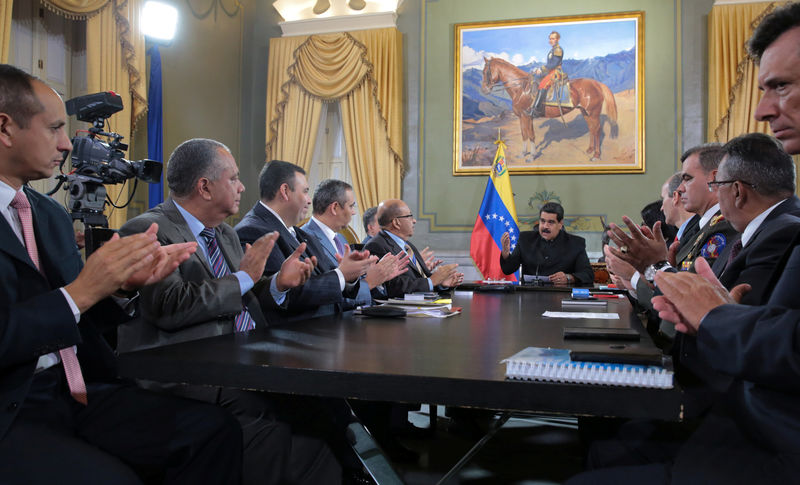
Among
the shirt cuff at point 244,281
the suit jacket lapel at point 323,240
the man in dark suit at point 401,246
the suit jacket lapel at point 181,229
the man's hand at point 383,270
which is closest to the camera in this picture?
the shirt cuff at point 244,281

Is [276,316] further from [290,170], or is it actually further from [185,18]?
[185,18]

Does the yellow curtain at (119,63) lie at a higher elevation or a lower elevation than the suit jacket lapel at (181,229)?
higher

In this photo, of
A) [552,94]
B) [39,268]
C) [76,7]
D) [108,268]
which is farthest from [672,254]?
[76,7]

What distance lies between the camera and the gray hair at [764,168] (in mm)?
1875

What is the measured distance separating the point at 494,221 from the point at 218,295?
5020mm

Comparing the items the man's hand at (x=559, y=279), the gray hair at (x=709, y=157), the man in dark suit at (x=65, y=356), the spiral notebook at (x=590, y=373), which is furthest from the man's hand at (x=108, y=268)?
the man's hand at (x=559, y=279)

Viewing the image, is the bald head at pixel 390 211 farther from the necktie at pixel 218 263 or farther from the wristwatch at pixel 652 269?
the necktie at pixel 218 263

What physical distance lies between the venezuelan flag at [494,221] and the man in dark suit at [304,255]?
3.47 meters

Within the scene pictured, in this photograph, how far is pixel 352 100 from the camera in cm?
742

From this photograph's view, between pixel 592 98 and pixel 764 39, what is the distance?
5.73 meters

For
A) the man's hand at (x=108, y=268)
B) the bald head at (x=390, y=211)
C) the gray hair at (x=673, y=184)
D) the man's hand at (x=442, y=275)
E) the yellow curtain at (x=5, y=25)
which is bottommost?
the man's hand at (x=442, y=275)

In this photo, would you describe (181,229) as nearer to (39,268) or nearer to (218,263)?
(218,263)

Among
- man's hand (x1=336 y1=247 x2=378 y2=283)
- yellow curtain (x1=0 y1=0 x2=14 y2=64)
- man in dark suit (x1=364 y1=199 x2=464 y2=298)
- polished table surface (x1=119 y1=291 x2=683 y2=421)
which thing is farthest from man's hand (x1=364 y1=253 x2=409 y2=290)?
yellow curtain (x1=0 y1=0 x2=14 y2=64)

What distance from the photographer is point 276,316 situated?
106 inches
